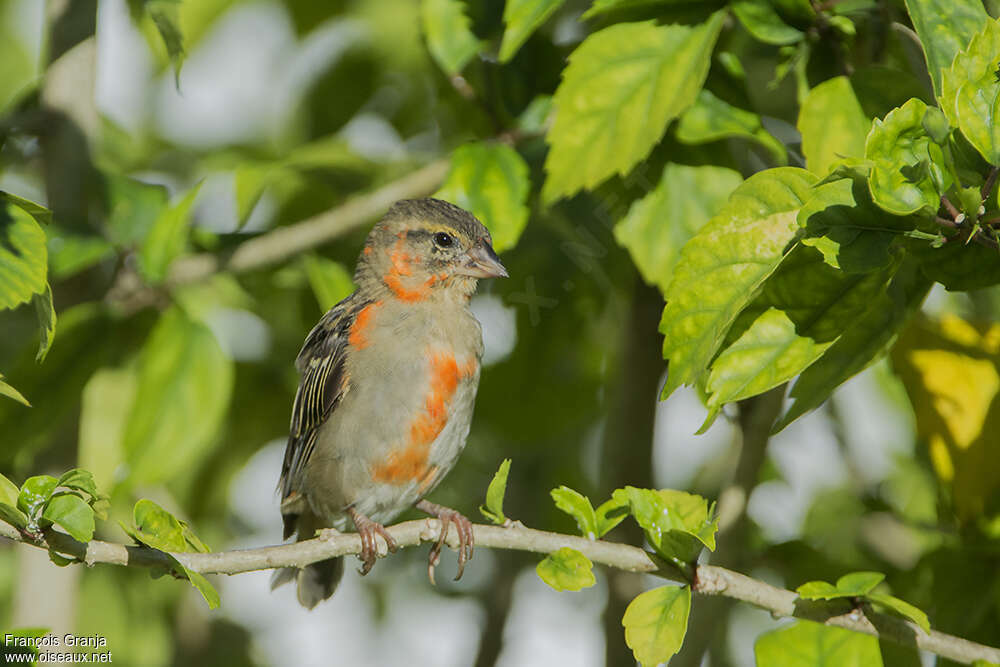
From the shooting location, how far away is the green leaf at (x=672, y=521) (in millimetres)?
2158

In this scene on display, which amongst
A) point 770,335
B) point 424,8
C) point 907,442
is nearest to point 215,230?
point 424,8

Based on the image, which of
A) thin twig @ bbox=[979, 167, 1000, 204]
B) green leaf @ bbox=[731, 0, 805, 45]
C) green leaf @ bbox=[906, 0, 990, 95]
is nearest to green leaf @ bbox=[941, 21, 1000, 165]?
thin twig @ bbox=[979, 167, 1000, 204]

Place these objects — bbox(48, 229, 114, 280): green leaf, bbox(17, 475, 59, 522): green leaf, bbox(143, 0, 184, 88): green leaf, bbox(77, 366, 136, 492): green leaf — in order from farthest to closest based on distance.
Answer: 1. bbox(77, 366, 136, 492): green leaf
2. bbox(48, 229, 114, 280): green leaf
3. bbox(143, 0, 184, 88): green leaf
4. bbox(17, 475, 59, 522): green leaf

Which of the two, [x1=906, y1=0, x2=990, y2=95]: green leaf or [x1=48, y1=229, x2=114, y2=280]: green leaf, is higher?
[x1=906, y1=0, x2=990, y2=95]: green leaf

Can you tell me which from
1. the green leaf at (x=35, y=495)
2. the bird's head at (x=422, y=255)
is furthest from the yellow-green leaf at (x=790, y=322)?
the bird's head at (x=422, y=255)

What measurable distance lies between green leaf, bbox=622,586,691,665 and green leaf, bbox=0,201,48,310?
1318 millimetres

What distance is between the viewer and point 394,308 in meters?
3.91

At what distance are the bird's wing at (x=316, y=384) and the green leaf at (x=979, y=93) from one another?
2.29 metres

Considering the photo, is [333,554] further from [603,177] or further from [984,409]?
[984,409]

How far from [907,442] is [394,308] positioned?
2.24 meters

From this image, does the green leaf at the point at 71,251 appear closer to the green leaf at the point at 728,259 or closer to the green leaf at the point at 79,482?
the green leaf at the point at 79,482

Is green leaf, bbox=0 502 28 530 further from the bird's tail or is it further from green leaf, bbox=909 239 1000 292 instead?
the bird's tail

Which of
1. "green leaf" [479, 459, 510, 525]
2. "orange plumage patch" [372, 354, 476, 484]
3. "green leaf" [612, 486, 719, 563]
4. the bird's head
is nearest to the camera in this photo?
"green leaf" [612, 486, 719, 563]

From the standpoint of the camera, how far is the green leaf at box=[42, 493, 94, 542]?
1902 mm
